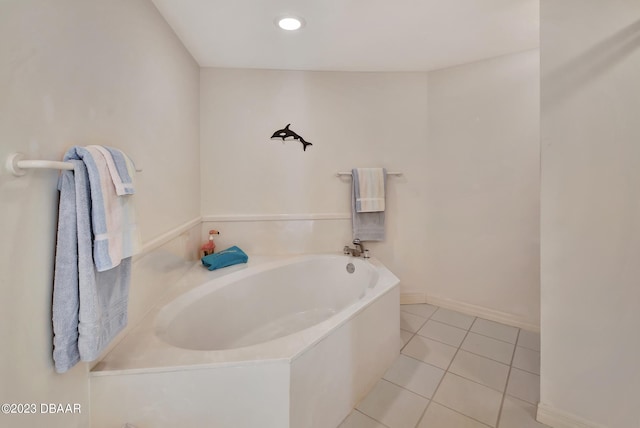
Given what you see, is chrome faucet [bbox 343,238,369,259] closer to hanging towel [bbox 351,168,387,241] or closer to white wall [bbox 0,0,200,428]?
hanging towel [bbox 351,168,387,241]

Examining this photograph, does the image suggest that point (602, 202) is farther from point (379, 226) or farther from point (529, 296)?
point (379, 226)

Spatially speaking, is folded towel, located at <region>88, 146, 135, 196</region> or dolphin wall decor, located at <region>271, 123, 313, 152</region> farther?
dolphin wall decor, located at <region>271, 123, 313, 152</region>

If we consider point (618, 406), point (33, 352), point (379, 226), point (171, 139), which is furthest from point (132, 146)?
point (618, 406)

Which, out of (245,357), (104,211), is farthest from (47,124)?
(245,357)

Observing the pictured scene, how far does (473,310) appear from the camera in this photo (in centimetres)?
232

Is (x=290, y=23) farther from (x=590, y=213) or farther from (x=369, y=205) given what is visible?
(x=590, y=213)

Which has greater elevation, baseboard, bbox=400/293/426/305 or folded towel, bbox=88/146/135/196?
folded towel, bbox=88/146/135/196

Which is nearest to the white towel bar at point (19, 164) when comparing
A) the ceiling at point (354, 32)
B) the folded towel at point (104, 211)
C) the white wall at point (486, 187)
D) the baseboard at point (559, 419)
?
the folded towel at point (104, 211)

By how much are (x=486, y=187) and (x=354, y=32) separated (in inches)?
64.3

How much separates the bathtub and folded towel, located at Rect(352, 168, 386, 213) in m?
0.55

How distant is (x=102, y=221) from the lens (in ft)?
2.66

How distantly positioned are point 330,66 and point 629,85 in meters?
1.86

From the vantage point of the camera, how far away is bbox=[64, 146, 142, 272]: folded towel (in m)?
0.80

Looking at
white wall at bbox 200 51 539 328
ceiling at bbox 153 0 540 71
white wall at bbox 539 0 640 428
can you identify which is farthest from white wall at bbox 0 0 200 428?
white wall at bbox 539 0 640 428
